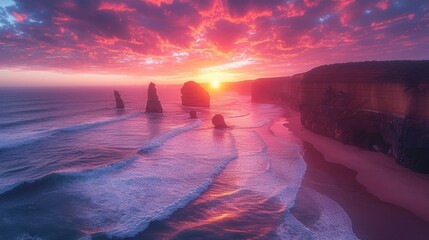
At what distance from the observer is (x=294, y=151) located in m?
21.3

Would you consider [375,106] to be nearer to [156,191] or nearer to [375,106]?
[375,106]

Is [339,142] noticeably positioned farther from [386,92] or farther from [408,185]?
[408,185]

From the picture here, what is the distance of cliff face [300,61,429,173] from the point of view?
15398mm

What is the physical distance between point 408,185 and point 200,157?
1363 cm

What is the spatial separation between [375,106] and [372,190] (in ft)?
31.7

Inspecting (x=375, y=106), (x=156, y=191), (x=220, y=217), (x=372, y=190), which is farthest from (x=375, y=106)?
(x=156, y=191)

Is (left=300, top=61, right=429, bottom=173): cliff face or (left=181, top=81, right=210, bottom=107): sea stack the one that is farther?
(left=181, top=81, right=210, bottom=107): sea stack

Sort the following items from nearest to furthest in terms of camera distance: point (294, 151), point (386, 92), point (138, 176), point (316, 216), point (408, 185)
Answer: point (316, 216) → point (408, 185) → point (138, 176) → point (386, 92) → point (294, 151)

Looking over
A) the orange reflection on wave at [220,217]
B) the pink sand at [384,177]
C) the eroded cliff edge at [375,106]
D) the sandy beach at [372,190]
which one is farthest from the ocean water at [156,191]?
the eroded cliff edge at [375,106]

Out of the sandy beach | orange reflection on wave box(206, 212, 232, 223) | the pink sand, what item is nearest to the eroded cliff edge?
the pink sand

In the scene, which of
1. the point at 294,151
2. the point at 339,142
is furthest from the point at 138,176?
the point at 339,142

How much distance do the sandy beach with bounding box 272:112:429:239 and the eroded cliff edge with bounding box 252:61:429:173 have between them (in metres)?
1.52

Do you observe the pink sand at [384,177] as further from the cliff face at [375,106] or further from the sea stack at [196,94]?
the sea stack at [196,94]

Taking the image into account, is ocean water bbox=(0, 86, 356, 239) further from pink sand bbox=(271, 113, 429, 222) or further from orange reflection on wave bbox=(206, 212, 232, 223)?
pink sand bbox=(271, 113, 429, 222)
